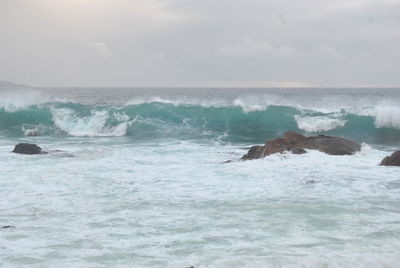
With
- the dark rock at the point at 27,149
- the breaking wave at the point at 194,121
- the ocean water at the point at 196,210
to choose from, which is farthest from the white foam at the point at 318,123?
the dark rock at the point at 27,149

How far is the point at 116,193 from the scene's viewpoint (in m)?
8.93

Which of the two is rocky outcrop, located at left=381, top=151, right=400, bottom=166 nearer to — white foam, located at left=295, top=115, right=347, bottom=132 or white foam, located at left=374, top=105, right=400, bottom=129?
white foam, located at left=374, top=105, right=400, bottom=129

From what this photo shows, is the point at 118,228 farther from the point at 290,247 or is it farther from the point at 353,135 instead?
the point at 353,135

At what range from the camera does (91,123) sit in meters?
26.4

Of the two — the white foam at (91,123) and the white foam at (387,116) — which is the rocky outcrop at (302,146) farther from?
the white foam at (91,123)

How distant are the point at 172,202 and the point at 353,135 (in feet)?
57.5

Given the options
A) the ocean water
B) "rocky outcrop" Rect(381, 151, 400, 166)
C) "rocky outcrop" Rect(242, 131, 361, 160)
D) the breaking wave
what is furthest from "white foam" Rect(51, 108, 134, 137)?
"rocky outcrop" Rect(381, 151, 400, 166)

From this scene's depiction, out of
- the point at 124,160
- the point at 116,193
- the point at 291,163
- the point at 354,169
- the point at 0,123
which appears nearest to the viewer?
the point at 116,193

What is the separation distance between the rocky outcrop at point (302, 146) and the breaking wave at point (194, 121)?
7.74 m

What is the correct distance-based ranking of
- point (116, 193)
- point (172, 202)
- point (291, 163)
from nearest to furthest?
1. point (172, 202)
2. point (116, 193)
3. point (291, 163)

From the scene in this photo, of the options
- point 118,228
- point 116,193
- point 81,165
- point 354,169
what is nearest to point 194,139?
point 81,165

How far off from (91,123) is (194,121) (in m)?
5.76

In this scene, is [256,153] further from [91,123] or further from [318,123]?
[91,123]

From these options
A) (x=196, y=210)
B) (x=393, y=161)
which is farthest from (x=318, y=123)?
(x=196, y=210)
